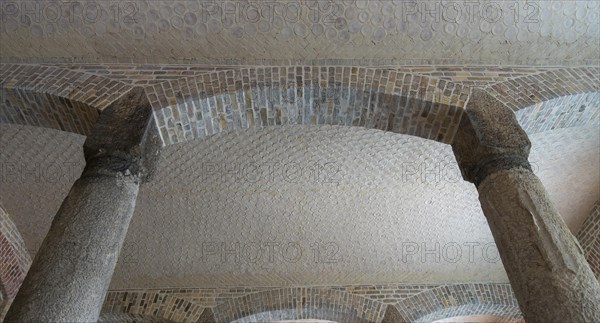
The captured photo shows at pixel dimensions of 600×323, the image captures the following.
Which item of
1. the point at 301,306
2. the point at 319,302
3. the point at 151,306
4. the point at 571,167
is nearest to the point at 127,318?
the point at 151,306

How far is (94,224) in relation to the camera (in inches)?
126

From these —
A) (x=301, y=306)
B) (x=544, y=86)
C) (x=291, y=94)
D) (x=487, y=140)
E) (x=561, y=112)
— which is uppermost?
(x=544, y=86)

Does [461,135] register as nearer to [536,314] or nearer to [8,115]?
[536,314]

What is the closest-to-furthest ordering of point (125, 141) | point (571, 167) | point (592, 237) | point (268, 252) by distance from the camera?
point (125, 141) → point (571, 167) → point (592, 237) → point (268, 252)

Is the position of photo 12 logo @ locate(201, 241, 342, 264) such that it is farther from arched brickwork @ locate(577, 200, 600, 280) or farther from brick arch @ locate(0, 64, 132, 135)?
arched brickwork @ locate(577, 200, 600, 280)

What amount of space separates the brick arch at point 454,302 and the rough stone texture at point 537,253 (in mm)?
4582

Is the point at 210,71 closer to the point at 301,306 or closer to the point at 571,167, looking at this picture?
the point at 301,306

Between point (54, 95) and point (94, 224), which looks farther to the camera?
point (54, 95)

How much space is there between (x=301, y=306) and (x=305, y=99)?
4.50 m

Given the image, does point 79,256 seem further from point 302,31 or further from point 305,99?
point 302,31

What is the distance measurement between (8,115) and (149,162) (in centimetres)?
160

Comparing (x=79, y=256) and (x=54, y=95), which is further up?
(x=54, y=95)

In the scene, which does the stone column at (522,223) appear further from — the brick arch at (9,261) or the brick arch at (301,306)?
the brick arch at (9,261)

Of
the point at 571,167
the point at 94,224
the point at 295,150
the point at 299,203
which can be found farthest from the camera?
the point at 299,203
